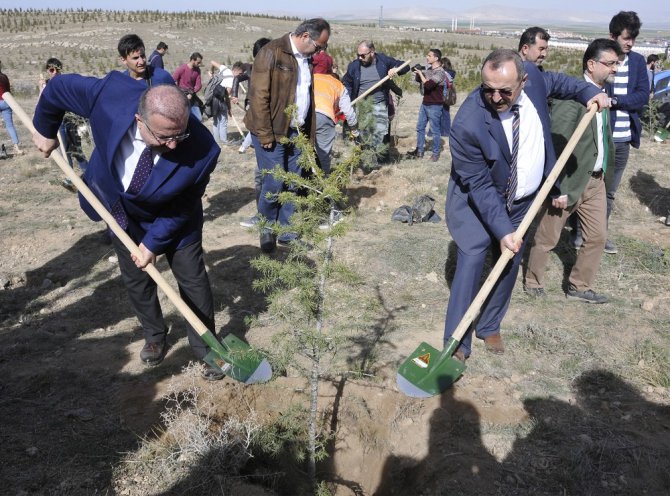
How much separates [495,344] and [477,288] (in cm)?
58

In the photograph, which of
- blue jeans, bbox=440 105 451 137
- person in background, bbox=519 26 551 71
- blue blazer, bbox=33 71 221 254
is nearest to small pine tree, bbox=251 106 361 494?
blue blazer, bbox=33 71 221 254

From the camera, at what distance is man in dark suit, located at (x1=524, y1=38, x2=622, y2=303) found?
3.69 metres

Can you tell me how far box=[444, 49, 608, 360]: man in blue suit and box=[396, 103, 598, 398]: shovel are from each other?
85 millimetres

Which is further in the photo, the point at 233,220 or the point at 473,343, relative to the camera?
the point at 233,220

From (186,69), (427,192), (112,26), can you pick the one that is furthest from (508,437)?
(112,26)

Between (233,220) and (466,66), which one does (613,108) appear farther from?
(466,66)

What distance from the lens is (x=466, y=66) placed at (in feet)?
72.8

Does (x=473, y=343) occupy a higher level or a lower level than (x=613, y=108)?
lower

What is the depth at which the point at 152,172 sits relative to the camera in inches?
109

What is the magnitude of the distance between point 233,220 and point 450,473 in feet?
14.6

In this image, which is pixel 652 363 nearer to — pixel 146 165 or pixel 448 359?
pixel 448 359

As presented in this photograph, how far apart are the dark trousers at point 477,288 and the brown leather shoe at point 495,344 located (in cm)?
5

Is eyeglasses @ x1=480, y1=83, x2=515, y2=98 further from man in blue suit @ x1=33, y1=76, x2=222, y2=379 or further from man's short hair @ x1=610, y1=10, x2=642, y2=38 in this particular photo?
man's short hair @ x1=610, y1=10, x2=642, y2=38

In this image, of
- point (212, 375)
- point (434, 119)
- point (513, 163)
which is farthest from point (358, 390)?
point (434, 119)
